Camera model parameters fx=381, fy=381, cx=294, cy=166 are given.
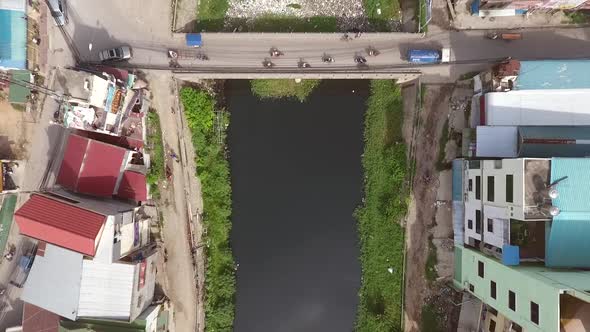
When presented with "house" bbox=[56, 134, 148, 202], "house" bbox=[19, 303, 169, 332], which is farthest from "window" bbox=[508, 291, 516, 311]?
"house" bbox=[56, 134, 148, 202]

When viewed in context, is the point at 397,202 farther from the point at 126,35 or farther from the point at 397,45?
the point at 126,35

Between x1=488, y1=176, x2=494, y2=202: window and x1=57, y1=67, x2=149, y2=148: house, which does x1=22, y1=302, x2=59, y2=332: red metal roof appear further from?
x1=488, y1=176, x2=494, y2=202: window

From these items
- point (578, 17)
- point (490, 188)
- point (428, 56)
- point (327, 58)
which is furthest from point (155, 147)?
point (578, 17)

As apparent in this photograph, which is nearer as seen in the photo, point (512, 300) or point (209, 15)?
point (512, 300)

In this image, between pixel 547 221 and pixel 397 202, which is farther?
pixel 397 202

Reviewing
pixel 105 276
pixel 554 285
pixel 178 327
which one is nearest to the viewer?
pixel 554 285

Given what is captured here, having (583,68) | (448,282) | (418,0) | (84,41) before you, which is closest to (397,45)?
(418,0)

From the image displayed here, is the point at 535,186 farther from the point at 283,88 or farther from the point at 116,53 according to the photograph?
the point at 116,53
